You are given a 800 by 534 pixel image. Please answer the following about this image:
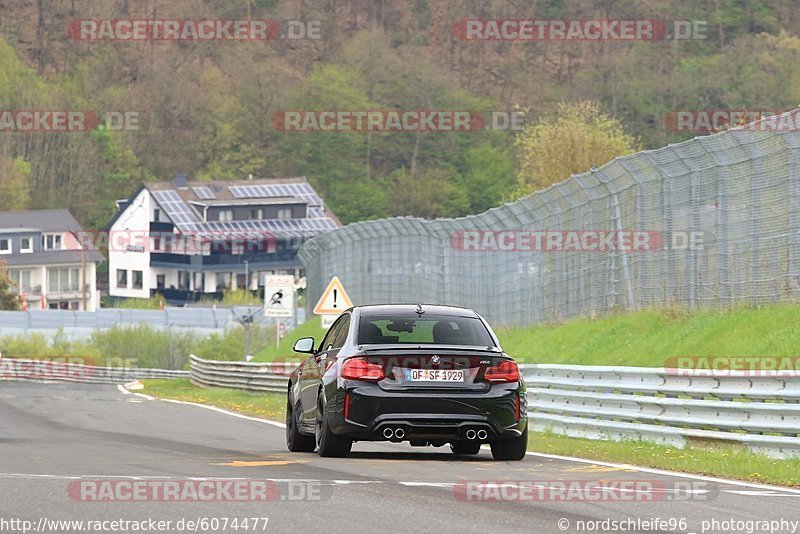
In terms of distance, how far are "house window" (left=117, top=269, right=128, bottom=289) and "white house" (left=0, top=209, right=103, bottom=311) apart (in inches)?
110

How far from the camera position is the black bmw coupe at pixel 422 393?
14.7 m

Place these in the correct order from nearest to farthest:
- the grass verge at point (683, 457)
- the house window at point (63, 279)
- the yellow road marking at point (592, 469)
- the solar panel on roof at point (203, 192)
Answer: the grass verge at point (683, 457)
the yellow road marking at point (592, 469)
the house window at point (63, 279)
the solar panel on roof at point (203, 192)

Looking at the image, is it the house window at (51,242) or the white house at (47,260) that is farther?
the house window at (51,242)

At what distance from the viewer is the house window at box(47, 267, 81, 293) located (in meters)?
133

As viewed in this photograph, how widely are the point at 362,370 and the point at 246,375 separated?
2452 cm

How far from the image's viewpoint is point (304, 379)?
16906mm

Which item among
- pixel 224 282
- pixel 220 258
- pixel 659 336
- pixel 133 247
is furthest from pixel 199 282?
pixel 659 336

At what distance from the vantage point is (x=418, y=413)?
14742mm

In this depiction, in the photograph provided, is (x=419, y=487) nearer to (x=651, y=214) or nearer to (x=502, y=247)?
(x=651, y=214)

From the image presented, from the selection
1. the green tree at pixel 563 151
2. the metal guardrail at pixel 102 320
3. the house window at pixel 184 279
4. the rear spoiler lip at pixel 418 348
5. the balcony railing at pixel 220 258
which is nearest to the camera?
the rear spoiler lip at pixel 418 348

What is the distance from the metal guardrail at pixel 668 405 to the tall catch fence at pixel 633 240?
371 centimetres

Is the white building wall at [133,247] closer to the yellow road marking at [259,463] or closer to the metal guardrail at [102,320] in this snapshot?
the metal guardrail at [102,320]

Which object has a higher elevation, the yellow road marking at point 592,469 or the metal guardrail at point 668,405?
the metal guardrail at point 668,405

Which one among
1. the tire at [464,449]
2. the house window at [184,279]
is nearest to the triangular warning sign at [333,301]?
the tire at [464,449]
